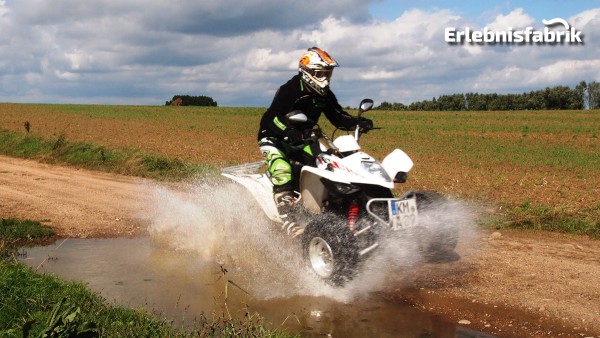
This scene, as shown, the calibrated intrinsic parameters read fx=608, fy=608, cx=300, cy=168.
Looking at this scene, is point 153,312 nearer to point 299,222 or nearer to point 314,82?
point 299,222

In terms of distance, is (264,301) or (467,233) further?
(467,233)

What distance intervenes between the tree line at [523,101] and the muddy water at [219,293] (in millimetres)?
79051

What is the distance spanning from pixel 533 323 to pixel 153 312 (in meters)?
3.53

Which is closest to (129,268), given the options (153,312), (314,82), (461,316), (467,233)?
(153,312)

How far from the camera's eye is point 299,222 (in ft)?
24.6

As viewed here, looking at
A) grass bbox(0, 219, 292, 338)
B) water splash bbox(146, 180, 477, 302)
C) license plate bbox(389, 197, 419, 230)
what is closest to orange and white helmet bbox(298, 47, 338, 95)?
license plate bbox(389, 197, 419, 230)

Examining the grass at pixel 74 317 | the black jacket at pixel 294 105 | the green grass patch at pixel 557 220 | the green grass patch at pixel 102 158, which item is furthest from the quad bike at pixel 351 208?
the green grass patch at pixel 102 158

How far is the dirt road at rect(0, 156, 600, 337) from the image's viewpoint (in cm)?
567

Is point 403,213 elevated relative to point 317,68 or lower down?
lower down

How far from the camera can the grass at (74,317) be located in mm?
4109

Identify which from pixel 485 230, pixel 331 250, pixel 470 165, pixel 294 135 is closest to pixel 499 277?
pixel 331 250

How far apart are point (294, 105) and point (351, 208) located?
1.56 m

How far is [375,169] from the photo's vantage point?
659cm

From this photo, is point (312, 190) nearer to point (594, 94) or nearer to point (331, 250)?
point (331, 250)
